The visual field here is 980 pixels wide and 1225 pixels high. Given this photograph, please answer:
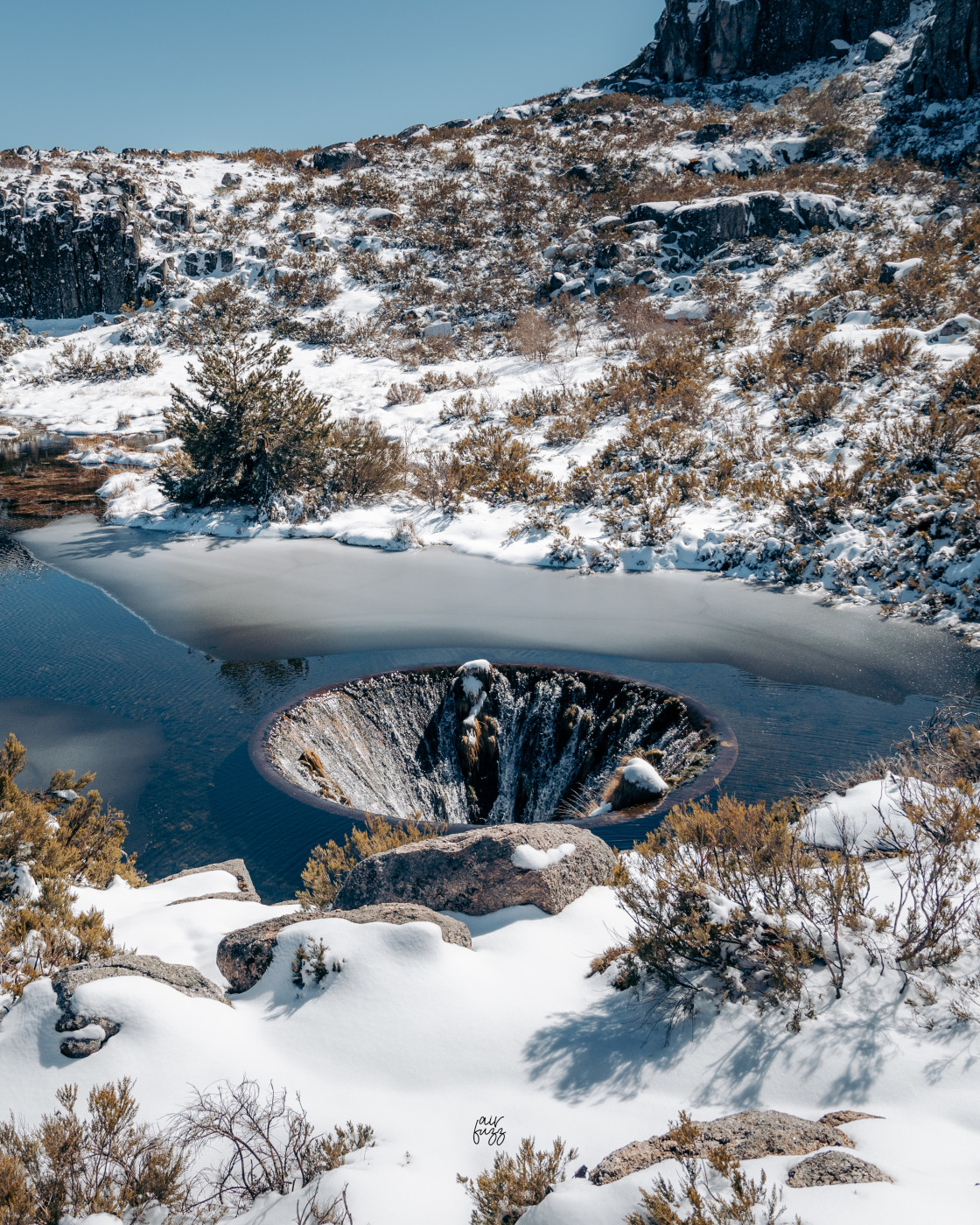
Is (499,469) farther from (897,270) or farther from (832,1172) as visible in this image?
(832,1172)

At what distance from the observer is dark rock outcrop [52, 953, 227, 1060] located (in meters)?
2.99

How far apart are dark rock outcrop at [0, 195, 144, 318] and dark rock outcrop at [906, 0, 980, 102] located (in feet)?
133

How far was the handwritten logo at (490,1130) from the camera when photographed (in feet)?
9.10

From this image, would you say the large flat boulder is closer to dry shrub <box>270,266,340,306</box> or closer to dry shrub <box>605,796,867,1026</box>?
dry shrub <box>605,796,867,1026</box>

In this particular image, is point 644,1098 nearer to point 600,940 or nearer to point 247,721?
point 600,940

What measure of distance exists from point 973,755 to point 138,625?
1120 cm

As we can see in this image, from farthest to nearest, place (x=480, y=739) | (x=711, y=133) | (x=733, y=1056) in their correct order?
(x=711, y=133) < (x=480, y=739) < (x=733, y=1056)

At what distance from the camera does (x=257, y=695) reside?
30.3 feet

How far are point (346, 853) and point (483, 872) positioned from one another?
200 centimetres

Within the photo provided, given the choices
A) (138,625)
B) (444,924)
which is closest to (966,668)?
(444,924)

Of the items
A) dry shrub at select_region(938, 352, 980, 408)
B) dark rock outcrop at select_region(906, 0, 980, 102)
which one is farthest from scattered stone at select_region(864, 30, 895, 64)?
dry shrub at select_region(938, 352, 980, 408)

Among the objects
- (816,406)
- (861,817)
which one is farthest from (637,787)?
(816,406)

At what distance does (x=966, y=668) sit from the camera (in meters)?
9.27

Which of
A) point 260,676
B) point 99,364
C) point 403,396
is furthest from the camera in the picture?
point 99,364
